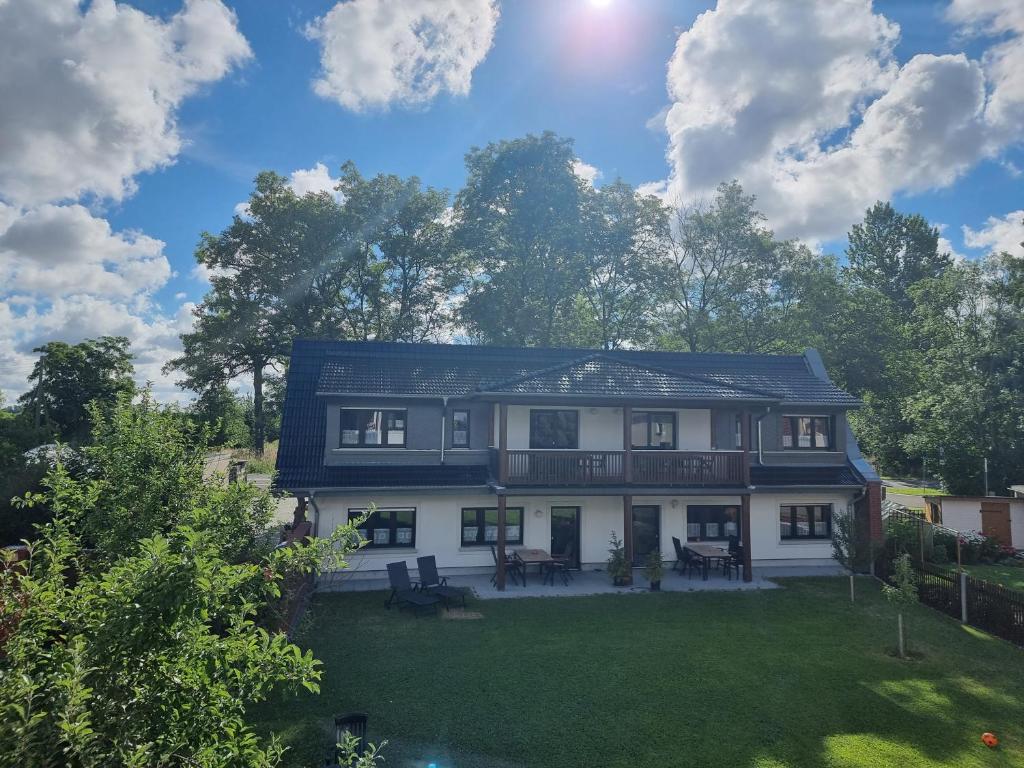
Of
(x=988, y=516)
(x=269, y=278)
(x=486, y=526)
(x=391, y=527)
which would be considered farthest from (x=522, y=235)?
(x=988, y=516)

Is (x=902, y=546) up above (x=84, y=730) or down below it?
below

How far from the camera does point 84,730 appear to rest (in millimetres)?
2619

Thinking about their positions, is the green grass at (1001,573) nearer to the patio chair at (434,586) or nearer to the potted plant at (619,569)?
the potted plant at (619,569)

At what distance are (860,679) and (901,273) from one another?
202ft

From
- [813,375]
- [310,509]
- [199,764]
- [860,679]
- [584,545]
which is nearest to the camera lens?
[199,764]

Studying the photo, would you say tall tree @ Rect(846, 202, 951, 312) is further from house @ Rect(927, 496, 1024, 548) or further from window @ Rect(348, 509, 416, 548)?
window @ Rect(348, 509, 416, 548)

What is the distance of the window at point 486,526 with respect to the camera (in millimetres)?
17500

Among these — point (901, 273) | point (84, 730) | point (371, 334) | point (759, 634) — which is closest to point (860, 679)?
point (759, 634)

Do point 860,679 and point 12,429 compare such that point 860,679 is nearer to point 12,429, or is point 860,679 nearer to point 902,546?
point 902,546

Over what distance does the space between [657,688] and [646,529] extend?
30.6 feet

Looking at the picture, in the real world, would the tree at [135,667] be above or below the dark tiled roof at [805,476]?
below

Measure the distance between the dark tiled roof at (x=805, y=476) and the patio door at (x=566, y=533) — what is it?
20.2 ft

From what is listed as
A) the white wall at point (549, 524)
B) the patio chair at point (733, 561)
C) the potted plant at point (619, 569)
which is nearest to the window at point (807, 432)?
the white wall at point (549, 524)

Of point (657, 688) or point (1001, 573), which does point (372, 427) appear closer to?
point (657, 688)
